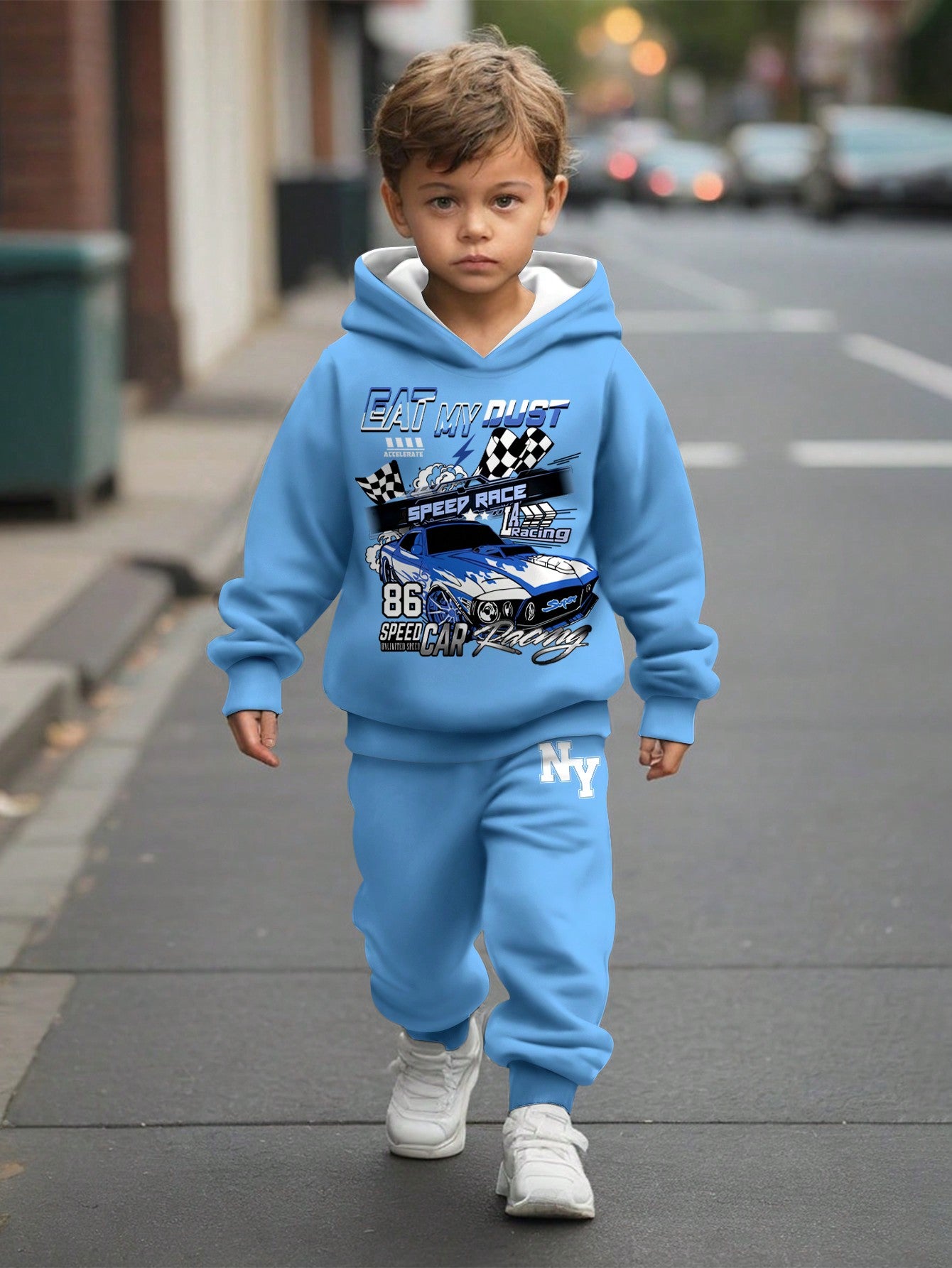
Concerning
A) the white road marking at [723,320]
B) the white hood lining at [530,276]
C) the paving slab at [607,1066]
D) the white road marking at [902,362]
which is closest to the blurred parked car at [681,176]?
the white road marking at [723,320]

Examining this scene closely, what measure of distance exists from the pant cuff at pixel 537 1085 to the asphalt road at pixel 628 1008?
0.61ft

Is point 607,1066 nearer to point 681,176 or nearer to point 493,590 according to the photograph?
point 493,590

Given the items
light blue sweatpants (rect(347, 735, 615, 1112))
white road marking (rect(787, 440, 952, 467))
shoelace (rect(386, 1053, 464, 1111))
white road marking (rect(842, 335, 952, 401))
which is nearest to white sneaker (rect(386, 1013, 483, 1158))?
shoelace (rect(386, 1053, 464, 1111))

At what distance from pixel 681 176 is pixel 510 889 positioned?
47.4 m

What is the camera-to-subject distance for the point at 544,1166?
126 inches

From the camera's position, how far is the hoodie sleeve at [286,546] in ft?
10.5

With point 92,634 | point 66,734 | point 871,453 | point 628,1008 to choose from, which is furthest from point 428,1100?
point 871,453

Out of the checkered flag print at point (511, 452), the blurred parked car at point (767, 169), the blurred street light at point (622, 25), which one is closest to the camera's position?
the checkered flag print at point (511, 452)

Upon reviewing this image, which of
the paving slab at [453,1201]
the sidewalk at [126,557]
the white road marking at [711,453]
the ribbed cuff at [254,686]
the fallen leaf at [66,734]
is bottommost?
the white road marking at [711,453]

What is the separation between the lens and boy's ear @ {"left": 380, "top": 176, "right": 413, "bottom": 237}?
10.2ft

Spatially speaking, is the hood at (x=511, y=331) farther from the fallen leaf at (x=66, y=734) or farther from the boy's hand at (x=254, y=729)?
the fallen leaf at (x=66, y=734)

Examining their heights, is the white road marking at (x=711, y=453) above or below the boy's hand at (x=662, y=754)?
below

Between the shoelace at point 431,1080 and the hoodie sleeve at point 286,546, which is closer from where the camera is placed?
the hoodie sleeve at point 286,546

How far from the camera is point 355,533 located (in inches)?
127
